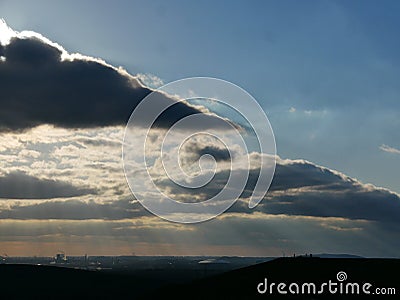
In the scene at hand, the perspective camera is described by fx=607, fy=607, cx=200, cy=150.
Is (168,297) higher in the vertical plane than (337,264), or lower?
lower

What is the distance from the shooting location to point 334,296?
125m

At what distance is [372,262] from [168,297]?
4914 centimetres

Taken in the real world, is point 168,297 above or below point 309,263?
below

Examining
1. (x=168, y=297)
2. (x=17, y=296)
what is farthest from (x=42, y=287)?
(x=168, y=297)

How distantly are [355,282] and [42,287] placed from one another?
4006 inches

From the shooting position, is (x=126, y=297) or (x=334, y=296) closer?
(x=334, y=296)

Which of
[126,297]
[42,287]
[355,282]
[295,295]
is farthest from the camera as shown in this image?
[42,287]

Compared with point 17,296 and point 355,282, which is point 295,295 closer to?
point 355,282

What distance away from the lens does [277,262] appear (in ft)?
491

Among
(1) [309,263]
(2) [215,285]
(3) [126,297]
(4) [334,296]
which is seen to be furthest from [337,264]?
(3) [126,297]

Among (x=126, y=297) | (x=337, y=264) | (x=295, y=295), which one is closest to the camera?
(x=295, y=295)

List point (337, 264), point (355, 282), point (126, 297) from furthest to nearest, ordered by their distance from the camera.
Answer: point (126, 297)
point (337, 264)
point (355, 282)

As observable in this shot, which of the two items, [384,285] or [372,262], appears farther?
[372,262]

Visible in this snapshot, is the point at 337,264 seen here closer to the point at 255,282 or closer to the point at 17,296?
the point at 255,282
